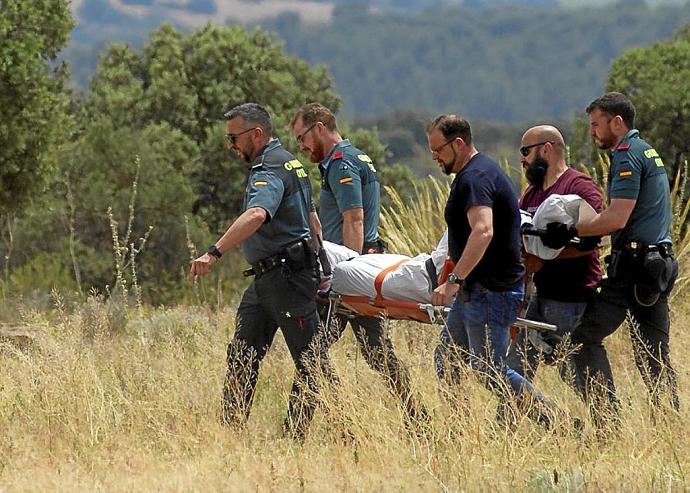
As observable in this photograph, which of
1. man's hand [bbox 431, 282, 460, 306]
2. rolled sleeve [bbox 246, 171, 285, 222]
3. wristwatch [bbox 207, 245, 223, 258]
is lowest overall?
man's hand [bbox 431, 282, 460, 306]

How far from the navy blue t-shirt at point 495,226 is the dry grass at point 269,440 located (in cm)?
54

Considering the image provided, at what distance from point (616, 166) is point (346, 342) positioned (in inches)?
136

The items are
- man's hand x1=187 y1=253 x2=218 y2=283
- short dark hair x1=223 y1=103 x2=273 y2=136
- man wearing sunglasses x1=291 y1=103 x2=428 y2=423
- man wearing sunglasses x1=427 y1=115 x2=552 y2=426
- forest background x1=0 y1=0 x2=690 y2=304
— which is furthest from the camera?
forest background x1=0 y1=0 x2=690 y2=304

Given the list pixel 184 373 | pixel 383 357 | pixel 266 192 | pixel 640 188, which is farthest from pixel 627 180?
pixel 184 373

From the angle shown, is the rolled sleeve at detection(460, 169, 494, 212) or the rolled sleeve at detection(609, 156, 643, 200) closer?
the rolled sleeve at detection(460, 169, 494, 212)

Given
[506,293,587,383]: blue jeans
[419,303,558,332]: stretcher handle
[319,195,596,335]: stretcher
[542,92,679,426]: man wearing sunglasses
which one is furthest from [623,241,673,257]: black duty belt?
[419,303,558,332]: stretcher handle

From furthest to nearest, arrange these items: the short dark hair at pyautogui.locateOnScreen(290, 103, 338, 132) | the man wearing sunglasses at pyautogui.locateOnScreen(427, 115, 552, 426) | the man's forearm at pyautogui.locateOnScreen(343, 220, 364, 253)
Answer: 1. the short dark hair at pyautogui.locateOnScreen(290, 103, 338, 132)
2. the man's forearm at pyautogui.locateOnScreen(343, 220, 364, 253)
3. the man wearing sunglasses at pyautogui.locateOnScreen(427, 115, 552, 426)

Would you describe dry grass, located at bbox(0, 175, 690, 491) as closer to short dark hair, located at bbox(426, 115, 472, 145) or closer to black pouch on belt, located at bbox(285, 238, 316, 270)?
black pouch on belt, located at bbox(285, 238, 316, 270)

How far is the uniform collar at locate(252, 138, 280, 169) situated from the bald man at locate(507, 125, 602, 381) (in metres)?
1.28

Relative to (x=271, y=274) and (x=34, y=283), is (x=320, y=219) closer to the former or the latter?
(x=271, y=274)

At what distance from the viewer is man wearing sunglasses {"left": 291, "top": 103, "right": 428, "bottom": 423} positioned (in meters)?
6.76

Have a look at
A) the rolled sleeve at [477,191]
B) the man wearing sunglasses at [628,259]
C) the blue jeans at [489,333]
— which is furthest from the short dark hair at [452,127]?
the blue jeans at [489,333]

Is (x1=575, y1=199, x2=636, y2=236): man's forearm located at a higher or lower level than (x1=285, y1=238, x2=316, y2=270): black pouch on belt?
higher

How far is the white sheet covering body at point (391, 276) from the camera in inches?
238
